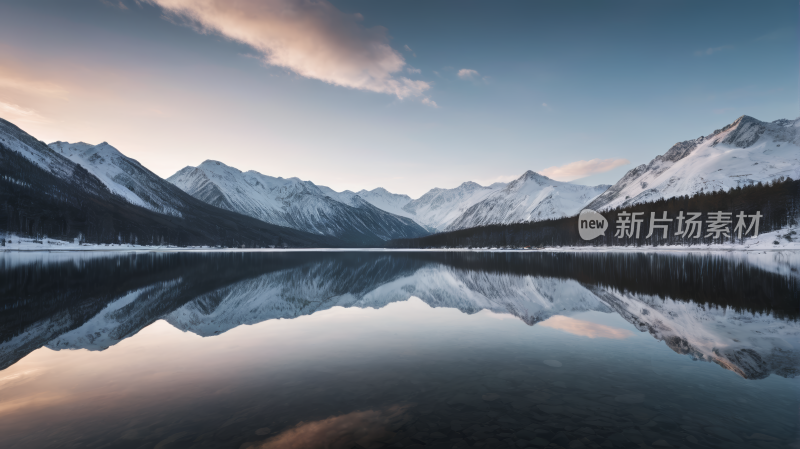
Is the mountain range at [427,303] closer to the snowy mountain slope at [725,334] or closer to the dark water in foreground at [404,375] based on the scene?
the snowy mountain slope at [725,334]

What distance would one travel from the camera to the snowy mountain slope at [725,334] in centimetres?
1662

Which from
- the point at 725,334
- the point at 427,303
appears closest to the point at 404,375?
the point at 725,334

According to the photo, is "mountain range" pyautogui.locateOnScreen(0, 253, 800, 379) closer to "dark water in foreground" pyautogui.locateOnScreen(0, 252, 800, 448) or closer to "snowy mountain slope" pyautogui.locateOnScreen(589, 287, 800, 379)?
"snowy mountain slope" pyautogui.locateOnScreen(589, 287, 800, 379)

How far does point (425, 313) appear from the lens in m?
32.5

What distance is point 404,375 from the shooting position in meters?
15.7

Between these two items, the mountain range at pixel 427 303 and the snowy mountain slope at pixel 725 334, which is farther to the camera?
the mountain range at pixel 427 303

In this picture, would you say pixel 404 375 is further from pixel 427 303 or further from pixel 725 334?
pixel 427 303

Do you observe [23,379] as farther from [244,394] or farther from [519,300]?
[519,300]

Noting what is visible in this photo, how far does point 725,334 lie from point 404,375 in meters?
19.7

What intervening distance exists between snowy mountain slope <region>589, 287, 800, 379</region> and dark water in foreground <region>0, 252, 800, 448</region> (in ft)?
0.48

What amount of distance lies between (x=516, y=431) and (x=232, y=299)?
35.9 meters

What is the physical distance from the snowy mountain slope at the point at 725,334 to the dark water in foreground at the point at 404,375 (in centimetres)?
15

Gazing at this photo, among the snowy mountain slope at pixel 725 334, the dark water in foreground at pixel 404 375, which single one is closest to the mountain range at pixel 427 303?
the snowy mountain slope at pixel 725 334

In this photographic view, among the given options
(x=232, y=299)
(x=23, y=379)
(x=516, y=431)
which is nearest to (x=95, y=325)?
(x=23, y=379)
